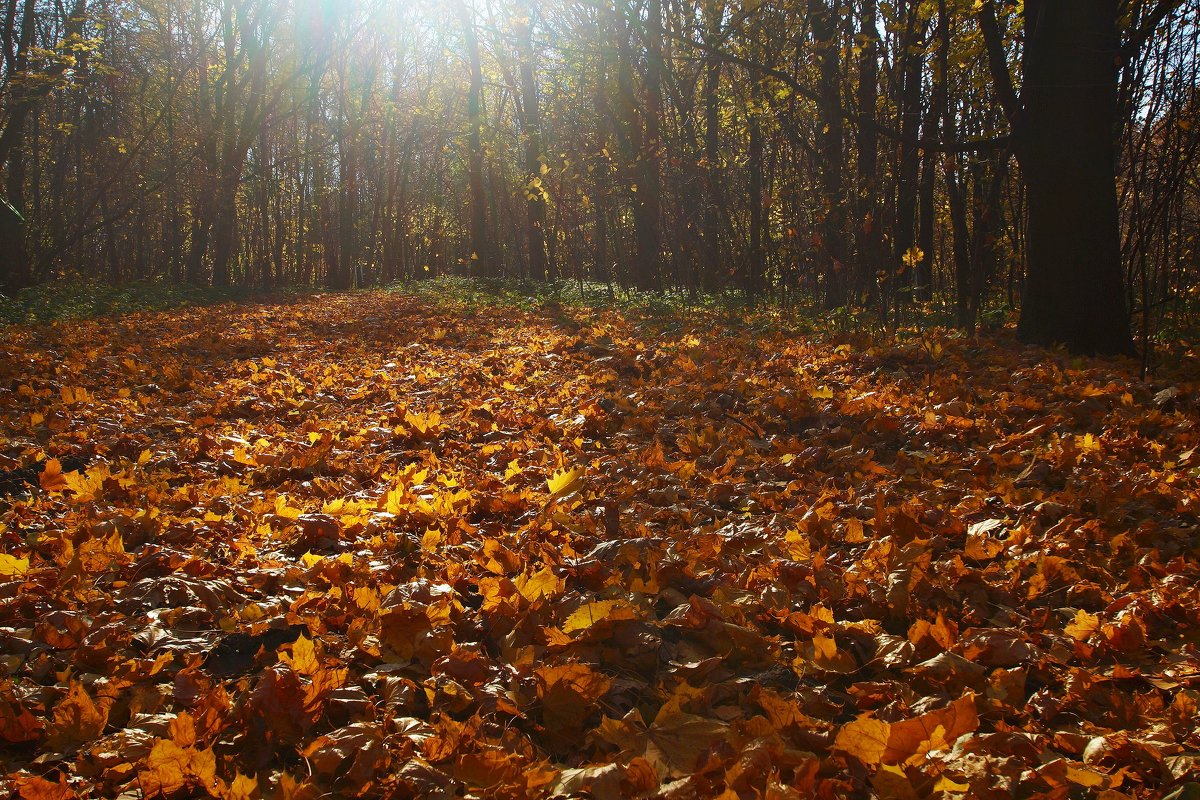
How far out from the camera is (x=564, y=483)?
3301mm

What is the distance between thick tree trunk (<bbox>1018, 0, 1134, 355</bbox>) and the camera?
17.4ft

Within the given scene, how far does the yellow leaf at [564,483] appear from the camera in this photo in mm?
3275

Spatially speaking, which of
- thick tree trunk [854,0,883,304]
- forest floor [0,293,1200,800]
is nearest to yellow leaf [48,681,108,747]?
forest floor [0,293,1200,800]

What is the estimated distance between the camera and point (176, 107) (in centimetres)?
2678

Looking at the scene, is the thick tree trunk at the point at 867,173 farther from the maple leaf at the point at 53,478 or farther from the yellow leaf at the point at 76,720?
the yellow leaf at the point at 76,720

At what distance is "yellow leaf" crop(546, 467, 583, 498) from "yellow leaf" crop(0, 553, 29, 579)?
1.78m

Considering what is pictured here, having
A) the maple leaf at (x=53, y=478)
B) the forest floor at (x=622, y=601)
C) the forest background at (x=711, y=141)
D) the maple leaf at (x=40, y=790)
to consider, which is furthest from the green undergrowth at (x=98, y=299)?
the maple leaf at (x=40, y=790)

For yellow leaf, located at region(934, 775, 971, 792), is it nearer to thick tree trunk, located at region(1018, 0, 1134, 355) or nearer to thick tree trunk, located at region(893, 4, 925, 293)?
thick tree trunk, located at region(1018, 0, 1134, 355)

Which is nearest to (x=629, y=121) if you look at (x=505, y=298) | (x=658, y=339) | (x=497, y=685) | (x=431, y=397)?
(x=505, y=298)

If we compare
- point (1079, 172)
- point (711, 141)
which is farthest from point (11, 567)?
point (711, 141)

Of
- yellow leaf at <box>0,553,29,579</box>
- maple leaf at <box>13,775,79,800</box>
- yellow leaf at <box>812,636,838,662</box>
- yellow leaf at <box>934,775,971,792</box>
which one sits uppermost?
yellow leaf at <box>0,553,29,579</box>

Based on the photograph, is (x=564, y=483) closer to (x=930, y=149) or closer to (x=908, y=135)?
(x=930, y=149)

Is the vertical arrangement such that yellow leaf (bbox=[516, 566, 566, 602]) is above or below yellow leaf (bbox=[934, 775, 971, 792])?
above

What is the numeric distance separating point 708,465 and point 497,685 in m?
2.15
